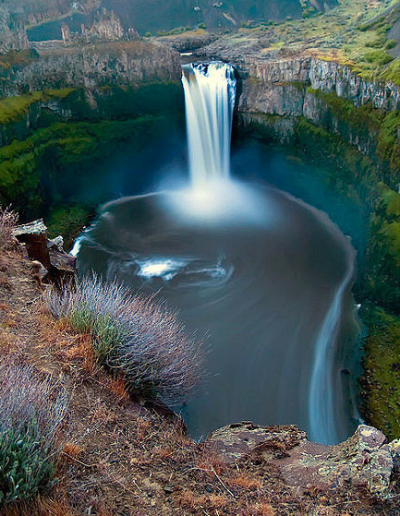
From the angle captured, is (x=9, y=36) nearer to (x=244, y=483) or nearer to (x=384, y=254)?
(x=384, y=254)

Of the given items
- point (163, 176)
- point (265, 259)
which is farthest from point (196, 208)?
point (265, 259)

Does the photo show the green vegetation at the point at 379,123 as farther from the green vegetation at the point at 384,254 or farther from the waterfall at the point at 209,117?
the waterfall at the point at 209,117

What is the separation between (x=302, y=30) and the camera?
152 feet

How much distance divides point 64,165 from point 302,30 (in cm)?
2945

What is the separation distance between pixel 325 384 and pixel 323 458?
32.8ft

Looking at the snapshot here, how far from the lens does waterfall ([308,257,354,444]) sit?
1670cm

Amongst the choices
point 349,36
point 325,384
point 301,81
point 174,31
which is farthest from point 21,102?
point 349,36

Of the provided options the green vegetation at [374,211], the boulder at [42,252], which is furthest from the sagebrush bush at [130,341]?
the green vegetation at [374,211]

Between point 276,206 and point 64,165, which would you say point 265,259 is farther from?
point 64,165

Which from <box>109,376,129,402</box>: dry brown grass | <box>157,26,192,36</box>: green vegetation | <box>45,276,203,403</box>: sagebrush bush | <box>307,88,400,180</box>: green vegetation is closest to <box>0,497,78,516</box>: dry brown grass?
<box>109,376,129,402</box>: dry brown grass

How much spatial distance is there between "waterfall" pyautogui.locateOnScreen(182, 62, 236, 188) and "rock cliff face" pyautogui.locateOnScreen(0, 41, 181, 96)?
6.53 feet

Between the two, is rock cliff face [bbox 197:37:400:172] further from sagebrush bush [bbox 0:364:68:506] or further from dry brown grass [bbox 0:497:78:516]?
dry brown grass [bbox 0:497:78:516]

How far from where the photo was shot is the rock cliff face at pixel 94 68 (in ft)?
99.7

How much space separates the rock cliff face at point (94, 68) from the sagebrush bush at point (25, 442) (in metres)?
27.0
